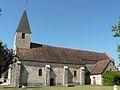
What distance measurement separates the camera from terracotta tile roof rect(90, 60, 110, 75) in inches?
1897

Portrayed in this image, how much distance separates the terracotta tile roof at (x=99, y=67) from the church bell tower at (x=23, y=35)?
16446 mm

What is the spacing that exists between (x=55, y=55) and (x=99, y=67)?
1064cm

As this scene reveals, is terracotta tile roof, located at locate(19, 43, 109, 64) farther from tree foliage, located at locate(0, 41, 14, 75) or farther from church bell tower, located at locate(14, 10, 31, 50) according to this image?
tree foliage, located at locate(0, 41, 14, 75)

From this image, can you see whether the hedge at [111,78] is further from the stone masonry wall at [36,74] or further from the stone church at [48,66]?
the stone masonry wall at [36,74]

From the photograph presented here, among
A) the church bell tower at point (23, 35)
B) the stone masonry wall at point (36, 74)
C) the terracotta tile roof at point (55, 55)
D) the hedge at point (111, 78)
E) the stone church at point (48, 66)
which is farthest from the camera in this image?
the church bell tower at point (23, 35)

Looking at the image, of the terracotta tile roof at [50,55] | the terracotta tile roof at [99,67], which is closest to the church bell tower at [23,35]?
the terracotta tile roof at [50,55]

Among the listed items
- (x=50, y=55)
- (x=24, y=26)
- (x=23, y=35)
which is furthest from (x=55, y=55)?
(x=24, y=26)

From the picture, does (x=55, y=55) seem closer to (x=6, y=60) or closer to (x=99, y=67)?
(x=99, y=67)

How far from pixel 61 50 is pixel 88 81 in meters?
9.93

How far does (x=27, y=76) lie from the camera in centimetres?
4444

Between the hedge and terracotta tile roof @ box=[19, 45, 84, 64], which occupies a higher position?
terracotta tile roof @ box=[19, 45, 84, 64]

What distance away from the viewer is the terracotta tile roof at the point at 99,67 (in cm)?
4819

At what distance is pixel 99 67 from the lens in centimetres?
5016

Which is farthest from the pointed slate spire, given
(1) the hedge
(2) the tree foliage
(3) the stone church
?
(1) the hedge
